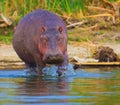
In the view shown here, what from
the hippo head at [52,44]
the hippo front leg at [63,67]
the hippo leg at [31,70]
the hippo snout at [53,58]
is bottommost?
the hippo leg at [31,70]

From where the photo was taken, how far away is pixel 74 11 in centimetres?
1502

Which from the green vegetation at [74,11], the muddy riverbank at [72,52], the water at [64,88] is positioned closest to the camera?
the water at [64,88]

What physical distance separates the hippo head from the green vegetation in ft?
13.6

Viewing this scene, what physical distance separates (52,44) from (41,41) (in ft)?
1.06

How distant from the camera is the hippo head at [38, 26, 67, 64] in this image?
9.78 meters

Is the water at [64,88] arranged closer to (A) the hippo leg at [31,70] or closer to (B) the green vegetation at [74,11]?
(A) the hippo leg at [31,70]

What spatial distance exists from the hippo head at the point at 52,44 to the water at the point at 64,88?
308mm

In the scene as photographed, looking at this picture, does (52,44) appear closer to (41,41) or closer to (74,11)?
A: (41,41)

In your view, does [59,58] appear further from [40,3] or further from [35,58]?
[40,3]

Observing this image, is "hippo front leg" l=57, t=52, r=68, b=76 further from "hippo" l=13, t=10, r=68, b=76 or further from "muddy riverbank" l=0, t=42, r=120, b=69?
"muddy riverbank" l=0, t=42, r=120, b=69

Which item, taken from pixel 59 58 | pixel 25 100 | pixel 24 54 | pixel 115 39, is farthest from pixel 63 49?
pixel 115 39

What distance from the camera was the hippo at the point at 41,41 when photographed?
992 centimetres

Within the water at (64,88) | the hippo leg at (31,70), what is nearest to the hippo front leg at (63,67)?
the water at (64,88)

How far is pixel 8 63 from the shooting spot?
12.0 m
